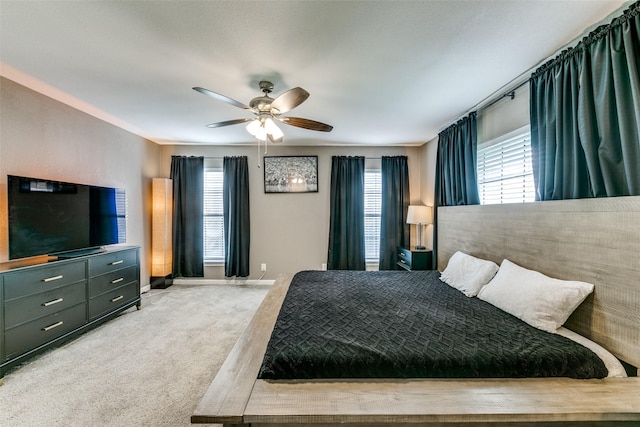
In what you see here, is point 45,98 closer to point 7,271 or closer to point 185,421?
point 7,271

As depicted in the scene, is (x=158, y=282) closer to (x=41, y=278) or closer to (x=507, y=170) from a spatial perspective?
(x=41, y=278)

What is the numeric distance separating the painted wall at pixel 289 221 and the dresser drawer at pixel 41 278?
2.19 metres

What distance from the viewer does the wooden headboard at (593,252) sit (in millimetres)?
1346

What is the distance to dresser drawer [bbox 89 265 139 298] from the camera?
2844mm

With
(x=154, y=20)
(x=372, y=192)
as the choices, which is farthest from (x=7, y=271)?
(x=372, y=192)

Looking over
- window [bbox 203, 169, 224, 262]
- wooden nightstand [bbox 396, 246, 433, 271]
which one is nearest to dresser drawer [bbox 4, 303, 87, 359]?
window [bbox 203, 169, 224, 262]

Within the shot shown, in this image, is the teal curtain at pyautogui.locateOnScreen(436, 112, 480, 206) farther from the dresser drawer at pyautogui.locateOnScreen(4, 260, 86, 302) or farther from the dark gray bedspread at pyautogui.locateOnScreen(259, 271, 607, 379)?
the dresser drawer at pyautogui.locateOnScreen(4, 260, 86, 302)

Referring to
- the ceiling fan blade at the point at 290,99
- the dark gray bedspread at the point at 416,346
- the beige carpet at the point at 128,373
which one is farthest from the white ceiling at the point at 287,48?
the beige carpet at the point at 128,373

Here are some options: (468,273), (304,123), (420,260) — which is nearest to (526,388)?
(468,273)

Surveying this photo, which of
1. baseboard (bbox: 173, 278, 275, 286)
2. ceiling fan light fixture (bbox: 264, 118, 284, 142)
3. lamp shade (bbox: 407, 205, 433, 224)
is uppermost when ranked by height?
ceiling fan light fixture (bbox: 264, 118, 284, 142)

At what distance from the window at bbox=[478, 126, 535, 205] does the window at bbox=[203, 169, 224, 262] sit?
414 cm

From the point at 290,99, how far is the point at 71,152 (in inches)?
114

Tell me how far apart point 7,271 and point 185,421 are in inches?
74.6

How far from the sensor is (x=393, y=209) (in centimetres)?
466
